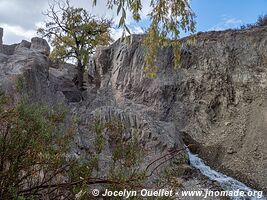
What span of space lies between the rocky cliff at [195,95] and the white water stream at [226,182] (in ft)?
1.47

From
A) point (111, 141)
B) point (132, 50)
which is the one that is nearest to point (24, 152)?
point (111, 141)

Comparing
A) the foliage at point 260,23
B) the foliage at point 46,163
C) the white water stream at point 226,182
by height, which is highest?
the foliage at point 260,23

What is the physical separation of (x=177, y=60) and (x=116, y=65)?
584 inches

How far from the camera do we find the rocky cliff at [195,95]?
507 inches

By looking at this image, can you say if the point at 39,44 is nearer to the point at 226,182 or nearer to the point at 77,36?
the point at 77,36

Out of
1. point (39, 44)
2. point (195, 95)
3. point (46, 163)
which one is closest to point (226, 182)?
point (195, 95)

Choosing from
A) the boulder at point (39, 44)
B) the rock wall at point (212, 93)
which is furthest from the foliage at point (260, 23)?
the boulder at point (39, 44)

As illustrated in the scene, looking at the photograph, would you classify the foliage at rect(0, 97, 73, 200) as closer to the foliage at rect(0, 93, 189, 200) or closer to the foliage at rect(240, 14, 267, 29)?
the foliage at rect(0, 93, 189, 200)

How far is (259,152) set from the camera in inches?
520

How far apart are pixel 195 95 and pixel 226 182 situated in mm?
6413

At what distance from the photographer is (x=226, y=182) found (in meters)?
11.5

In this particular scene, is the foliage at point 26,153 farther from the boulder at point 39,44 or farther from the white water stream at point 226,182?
the boulder at point 39,44

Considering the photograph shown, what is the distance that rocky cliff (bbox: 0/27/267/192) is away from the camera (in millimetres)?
12875

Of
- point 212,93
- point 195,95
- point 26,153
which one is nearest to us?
point 26,153
